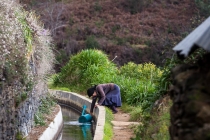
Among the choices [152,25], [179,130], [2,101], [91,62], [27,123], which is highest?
[179,130]

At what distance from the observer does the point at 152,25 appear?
46.5 metres

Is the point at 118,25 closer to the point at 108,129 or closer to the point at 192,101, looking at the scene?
the point at 108,129

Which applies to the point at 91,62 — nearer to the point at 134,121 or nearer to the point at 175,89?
the point at 134,121

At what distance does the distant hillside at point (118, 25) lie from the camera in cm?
4050

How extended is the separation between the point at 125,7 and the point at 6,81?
136 feet

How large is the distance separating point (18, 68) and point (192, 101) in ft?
21.5

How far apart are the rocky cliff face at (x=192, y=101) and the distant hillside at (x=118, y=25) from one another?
34.1 meters

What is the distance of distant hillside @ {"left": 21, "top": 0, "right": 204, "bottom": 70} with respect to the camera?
4050cm

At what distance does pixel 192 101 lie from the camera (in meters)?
3.74

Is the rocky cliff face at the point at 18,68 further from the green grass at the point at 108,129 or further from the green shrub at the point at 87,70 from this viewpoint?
the green shrub at the point at 87,70

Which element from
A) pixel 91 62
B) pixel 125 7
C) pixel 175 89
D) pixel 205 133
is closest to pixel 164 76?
pixel 175 89

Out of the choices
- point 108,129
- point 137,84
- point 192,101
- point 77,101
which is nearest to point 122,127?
point 108,129

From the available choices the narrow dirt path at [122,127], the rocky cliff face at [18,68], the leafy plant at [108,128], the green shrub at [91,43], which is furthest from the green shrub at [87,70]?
the green shrub at [91,43]

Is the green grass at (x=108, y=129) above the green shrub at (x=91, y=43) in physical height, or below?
above
